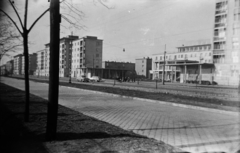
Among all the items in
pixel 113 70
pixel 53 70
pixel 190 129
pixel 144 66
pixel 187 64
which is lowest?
pixel 190 129


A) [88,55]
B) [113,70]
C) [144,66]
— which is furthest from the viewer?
[144,66]

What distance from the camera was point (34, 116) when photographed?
667cm

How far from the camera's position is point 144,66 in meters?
98.8

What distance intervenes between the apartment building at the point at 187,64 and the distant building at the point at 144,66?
815cm

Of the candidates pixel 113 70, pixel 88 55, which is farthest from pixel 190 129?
pixel 113 70

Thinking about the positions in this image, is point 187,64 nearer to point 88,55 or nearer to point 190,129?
point 88,55

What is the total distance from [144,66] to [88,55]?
31.9 meters

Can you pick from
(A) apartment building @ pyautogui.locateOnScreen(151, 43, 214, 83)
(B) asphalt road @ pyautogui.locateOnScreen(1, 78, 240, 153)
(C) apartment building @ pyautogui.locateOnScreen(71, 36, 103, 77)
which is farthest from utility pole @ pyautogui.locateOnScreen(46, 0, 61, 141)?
(C) apartment building @ pyautogui.locateOnScreen(71, 36, 103, 77)

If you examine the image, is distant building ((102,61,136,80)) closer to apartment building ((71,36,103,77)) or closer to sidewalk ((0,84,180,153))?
apartment building ((71,36,103,77))

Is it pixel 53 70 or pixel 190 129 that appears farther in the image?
pixel 190 129

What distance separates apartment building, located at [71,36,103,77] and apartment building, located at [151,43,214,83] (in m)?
23.5

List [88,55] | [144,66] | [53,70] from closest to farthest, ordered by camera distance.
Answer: [53,70] → [88,55] → [144,66]

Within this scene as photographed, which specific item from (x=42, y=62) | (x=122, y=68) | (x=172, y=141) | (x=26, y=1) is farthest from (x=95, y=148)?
(x=42, y=62)

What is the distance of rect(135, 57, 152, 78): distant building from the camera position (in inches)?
3856
